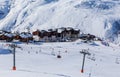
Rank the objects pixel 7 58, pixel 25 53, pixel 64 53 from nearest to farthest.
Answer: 1. pixel 7 58
2. pixel 25 53
3. pixel 64 53

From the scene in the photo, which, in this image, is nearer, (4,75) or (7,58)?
(4,75)

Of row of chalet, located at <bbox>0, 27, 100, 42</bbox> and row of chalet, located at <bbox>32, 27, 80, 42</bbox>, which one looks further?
row of chalet, located at <bbox>32, 27, 80, 42</bbox>

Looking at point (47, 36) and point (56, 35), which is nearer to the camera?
point (47, 36)

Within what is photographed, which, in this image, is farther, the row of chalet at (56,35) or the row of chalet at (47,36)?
the row of chalet at (56,35)

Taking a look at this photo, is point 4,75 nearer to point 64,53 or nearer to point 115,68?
point 115,68

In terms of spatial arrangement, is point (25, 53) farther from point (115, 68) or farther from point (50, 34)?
point (50, 34)

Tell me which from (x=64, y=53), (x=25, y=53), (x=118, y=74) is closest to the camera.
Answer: (x=118, y=74)

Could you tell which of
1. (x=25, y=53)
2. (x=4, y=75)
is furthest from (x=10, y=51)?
(x=4, y=75)

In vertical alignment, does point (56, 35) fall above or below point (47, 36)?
above

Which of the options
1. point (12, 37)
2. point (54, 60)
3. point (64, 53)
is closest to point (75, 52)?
point (64, 53)
